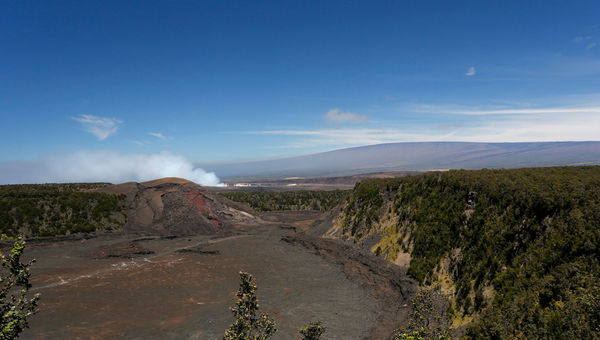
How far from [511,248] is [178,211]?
141 ft

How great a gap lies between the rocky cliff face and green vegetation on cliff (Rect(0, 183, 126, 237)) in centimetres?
292

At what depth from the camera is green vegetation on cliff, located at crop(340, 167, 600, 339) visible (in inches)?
375

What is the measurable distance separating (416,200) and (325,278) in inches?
448

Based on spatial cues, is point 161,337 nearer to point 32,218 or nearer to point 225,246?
point 225,246

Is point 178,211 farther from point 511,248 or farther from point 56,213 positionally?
point 511,248

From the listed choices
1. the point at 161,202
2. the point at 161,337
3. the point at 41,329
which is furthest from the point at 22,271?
the point at 161,202

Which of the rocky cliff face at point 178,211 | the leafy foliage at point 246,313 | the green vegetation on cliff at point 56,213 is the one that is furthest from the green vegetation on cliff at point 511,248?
the green vegetation on cliff at point 56,213

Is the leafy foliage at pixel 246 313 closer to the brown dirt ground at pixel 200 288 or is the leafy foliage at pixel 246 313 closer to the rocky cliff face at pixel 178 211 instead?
the brown dirt ground at pixel 200 288

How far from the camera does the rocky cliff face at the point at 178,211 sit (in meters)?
43.2

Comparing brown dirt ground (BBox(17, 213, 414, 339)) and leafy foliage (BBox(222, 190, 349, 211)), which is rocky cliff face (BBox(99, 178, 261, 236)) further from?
leafy foliage (BBox(222, 190, 349, 211))

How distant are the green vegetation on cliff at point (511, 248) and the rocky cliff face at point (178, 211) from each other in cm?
2869

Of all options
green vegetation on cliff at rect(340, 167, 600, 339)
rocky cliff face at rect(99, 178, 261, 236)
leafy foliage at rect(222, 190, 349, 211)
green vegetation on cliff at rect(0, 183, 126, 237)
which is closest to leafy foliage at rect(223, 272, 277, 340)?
green vegetation on cliff at rect(340, 167, 600, 339)

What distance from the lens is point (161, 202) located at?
4866 centimetres

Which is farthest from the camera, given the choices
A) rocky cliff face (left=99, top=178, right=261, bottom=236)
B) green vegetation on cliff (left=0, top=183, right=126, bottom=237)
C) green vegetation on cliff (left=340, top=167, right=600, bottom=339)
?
rocky cliff face (left=99, top=178, right=261, bottom=236)
